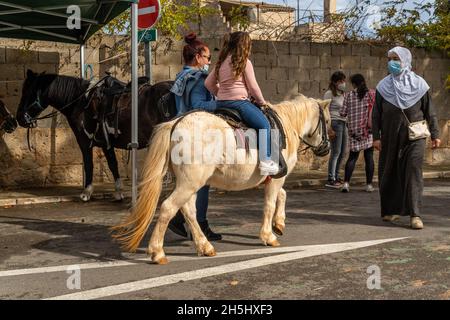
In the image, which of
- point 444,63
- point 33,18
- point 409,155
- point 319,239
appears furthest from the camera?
point 444,63

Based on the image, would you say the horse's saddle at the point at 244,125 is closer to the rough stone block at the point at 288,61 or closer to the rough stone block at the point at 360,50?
the rough stone block at the point at 288,61

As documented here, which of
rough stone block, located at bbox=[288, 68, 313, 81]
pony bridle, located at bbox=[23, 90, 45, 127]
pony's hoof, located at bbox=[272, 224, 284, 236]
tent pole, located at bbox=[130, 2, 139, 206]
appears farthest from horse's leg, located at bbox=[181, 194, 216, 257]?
rough stone block, located at bbox=[288, 68, 313, 81]

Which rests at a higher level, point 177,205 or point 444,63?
point 444,63

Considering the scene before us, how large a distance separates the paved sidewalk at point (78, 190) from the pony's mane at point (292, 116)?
4393mm

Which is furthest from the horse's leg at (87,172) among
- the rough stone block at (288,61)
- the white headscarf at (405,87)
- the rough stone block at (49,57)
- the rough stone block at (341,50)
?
the rough stone block at (341,50)

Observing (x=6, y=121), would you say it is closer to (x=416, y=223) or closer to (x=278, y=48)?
(x=278, y=48)

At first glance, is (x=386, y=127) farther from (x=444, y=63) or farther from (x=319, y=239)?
(x=444, y=63)

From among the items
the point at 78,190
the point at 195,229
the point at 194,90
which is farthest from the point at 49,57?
the point at 195,229

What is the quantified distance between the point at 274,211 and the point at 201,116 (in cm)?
156

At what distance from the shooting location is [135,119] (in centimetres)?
748

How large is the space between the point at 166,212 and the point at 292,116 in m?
1.75

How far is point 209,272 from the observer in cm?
504

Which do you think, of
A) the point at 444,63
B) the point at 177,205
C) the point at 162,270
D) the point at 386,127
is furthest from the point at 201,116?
the point at 444,63

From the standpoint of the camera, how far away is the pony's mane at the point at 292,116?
6.12 m
